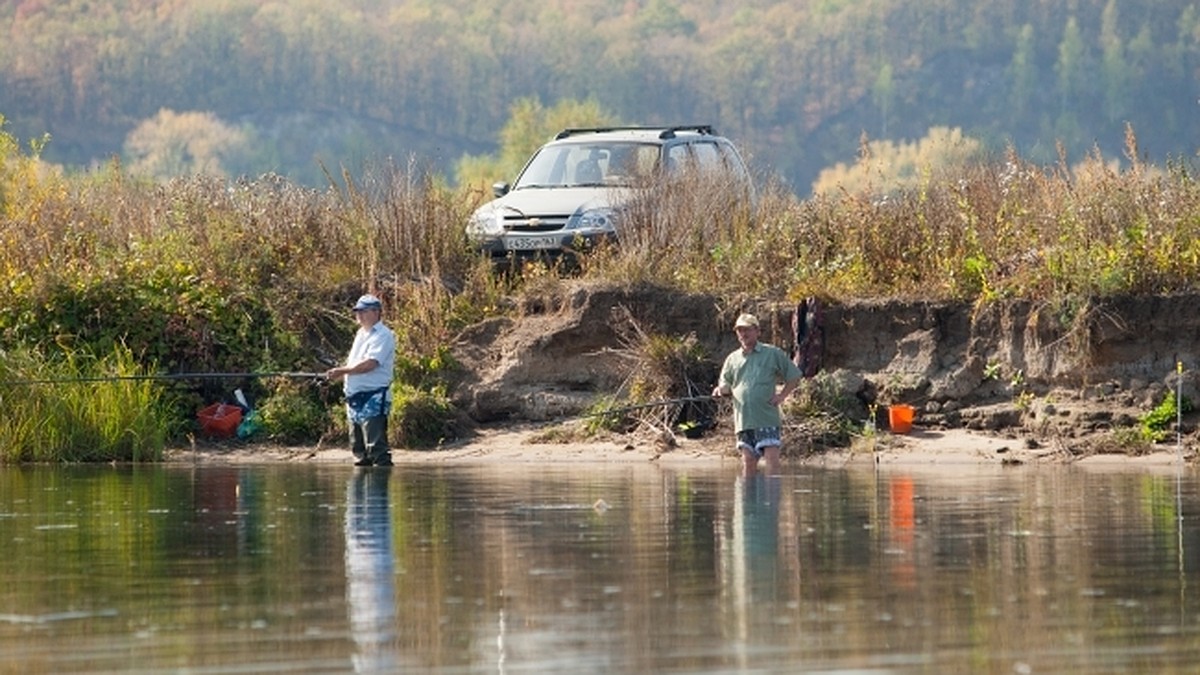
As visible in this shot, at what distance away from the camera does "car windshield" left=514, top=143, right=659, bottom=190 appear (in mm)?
29219

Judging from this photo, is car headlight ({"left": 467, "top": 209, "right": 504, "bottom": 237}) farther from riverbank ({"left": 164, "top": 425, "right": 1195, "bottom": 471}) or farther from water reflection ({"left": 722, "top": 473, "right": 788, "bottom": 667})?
water reflection ({"left": 722, "top": 473, "right": 788, "bottom": 667})

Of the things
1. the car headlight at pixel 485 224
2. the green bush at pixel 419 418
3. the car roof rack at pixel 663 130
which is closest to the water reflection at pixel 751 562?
the green bush at pixel 419 418

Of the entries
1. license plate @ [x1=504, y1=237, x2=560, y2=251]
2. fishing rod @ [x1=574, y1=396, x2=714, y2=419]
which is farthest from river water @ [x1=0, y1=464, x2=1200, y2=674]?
license plate @ [x1=504, y1=237, x2=560, y2=251]

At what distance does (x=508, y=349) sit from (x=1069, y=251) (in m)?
6.13

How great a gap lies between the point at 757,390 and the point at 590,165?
8112mm

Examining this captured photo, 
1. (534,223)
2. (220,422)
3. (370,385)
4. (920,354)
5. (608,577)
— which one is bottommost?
(608,577)

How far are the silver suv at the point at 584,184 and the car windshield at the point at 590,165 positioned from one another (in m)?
0.01

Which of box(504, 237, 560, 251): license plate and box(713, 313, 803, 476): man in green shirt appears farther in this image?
box(504, 237, 560, 251): license plate

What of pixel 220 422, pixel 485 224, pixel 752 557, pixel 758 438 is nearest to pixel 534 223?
pixel 485 224

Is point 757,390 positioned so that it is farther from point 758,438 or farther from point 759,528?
point 759,528

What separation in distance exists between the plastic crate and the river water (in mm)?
5463

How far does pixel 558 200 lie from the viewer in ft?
93.9

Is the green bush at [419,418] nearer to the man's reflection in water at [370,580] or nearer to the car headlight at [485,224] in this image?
the car headlight at [485,224]

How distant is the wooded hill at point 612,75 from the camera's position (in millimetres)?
115000
